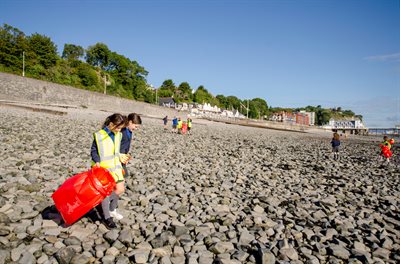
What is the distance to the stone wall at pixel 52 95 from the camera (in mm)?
31433

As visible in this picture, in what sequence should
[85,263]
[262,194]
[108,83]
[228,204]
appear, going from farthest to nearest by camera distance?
[108,83] → [262,194] → [228,204] → [85,263]

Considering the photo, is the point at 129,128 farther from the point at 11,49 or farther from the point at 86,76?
the point at 86,76

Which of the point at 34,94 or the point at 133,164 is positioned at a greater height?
the point at 34,94

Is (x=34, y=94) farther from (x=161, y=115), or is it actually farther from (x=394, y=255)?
(x=394, y=255)

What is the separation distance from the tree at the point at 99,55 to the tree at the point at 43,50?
2868cm

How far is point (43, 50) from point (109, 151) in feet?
204

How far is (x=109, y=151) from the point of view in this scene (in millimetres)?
4176

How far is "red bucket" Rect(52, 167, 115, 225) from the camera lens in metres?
3.69

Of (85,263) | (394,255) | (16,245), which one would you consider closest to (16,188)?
(16,245)

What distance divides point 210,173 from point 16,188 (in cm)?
519

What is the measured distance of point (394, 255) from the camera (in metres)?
3.90

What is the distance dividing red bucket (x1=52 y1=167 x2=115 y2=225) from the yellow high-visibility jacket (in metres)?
0.33

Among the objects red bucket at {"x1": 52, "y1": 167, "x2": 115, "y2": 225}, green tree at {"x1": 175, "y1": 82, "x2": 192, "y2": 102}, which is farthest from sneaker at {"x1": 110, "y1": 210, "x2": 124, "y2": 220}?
green tree at {"x1": 175, "y1": 82, "x2": 192, "y2": 102}

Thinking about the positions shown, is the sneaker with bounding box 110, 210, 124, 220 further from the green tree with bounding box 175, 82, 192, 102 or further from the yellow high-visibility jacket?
the green tree with bounding box 175, 82, 192, 102
